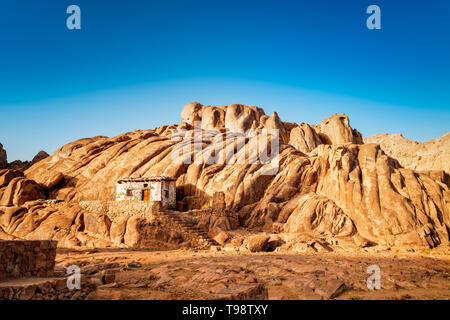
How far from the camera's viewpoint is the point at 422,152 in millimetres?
58281

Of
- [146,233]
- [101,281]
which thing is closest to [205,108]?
[146,233]

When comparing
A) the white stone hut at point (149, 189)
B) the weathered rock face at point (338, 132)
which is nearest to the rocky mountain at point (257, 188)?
the white stone hut at point (149, 189)

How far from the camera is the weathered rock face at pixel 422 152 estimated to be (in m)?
50.8

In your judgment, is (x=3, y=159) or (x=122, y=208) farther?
(x=3, y=159)

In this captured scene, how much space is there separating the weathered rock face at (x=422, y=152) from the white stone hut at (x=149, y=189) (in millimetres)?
39978

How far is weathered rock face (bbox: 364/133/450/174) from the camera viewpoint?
167ft

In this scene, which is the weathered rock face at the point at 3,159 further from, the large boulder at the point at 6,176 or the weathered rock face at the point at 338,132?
the weathered rock face at the point at 338,132

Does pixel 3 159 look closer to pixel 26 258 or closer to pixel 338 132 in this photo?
pixel 26 258

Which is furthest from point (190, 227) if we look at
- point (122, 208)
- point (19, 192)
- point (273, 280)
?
point (19, 192)

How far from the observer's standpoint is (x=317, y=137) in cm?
6153

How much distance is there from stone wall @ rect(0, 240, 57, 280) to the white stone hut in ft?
68.3

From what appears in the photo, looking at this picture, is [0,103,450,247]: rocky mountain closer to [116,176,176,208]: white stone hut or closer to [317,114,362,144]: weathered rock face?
[116,176,176,208]: white stone hut

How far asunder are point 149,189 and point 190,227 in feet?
27.0

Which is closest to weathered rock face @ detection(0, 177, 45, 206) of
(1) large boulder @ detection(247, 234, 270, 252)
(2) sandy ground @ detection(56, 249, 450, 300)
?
(2) sandy ground @ detection(56, 249, 450, 300)
